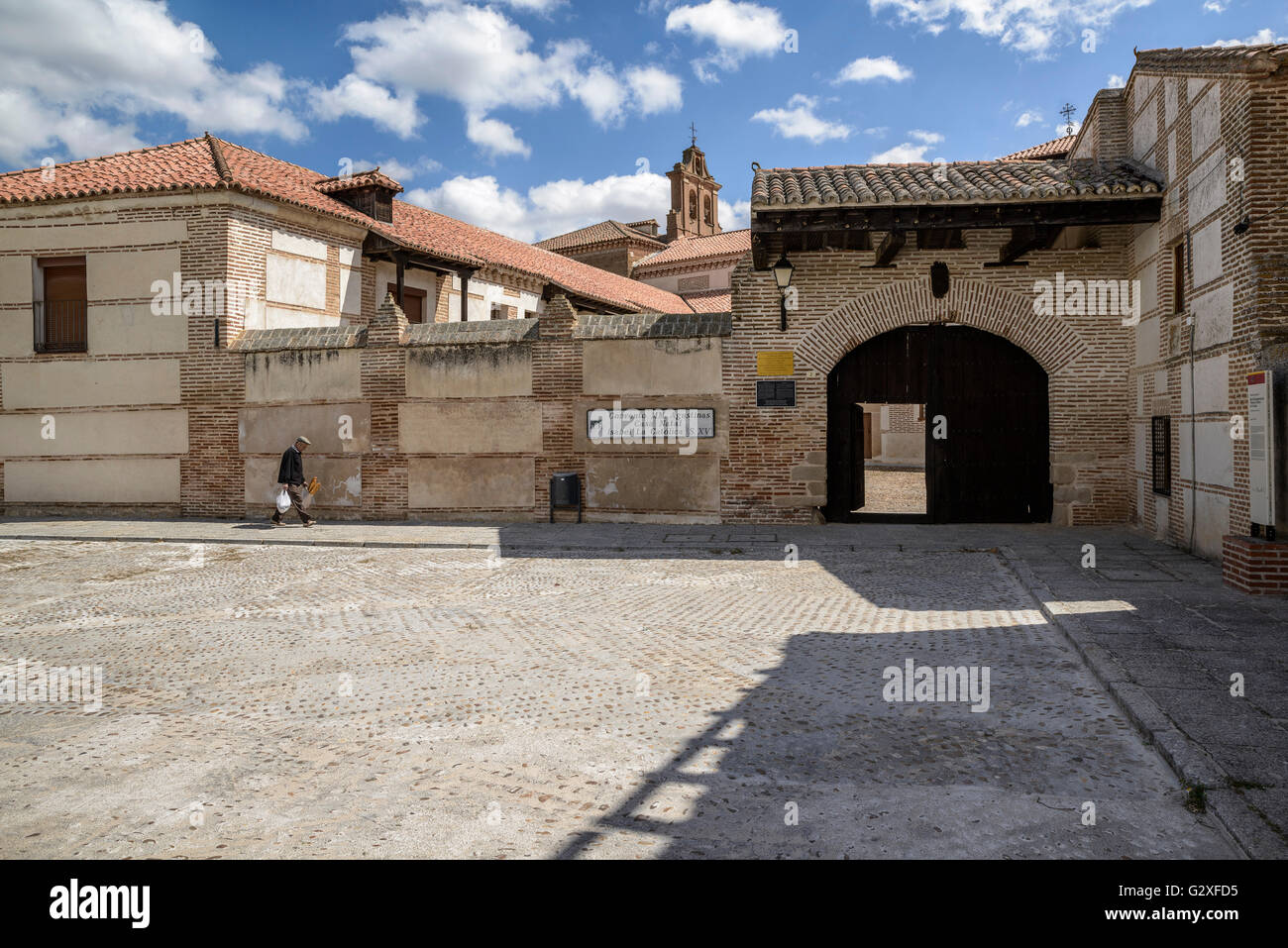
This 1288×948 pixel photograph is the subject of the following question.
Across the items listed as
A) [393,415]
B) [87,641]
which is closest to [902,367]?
[393,415]

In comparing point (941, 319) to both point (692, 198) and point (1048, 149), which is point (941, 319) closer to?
point (1048, 149)

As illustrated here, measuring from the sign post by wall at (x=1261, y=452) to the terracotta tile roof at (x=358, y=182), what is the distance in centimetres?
1657

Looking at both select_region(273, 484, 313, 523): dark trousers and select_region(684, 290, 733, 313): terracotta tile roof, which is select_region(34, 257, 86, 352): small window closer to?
select_region(273, 484, 313, 523): dark trousers

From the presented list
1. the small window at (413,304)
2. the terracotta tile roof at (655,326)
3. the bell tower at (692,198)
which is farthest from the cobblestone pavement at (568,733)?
the bell tower at (692,198)

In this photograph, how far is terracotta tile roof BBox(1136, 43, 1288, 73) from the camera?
27.2ft

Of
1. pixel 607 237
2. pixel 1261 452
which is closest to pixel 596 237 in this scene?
pixel 607 237

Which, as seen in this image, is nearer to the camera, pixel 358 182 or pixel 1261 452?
pixel 1261 452

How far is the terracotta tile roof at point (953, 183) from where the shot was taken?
37.2 feet

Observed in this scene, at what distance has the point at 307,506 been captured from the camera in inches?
599

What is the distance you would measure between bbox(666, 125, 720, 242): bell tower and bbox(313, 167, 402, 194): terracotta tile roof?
1382 inches

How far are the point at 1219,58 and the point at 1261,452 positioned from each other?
4.22m

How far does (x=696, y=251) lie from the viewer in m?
A: 41.3

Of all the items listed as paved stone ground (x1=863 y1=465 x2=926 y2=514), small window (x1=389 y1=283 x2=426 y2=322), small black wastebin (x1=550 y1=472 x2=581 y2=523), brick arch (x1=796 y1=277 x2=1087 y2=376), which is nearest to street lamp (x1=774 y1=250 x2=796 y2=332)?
brick arch (x1=796 y1=277 x2=1087 y2=376)

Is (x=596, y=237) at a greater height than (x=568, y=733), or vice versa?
(x=596, y=237)
